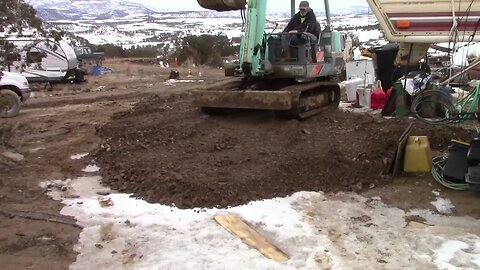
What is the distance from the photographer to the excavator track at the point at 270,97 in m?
9.28

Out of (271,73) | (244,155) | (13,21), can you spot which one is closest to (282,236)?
(244,155)

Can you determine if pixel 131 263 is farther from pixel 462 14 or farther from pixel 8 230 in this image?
pixel 462 14

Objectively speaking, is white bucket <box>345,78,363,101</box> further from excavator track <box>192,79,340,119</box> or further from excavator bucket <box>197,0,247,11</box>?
excavator bucket <box>197,0,247,11</box>

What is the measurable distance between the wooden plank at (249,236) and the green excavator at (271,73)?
3.55 metres

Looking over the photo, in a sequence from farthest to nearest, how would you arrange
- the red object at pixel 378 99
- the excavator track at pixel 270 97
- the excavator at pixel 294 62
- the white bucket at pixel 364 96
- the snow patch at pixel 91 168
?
the white bucket at pixel 364 96 < the red object at pixel 378 99 < the excavator track at pixel 270 97 < the snow patch at pixel 91 168 < the excavator at pixel 294 62

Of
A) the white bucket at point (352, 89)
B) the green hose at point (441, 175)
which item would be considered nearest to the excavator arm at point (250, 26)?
the green hose at point (441, 175)

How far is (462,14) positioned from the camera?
639cm

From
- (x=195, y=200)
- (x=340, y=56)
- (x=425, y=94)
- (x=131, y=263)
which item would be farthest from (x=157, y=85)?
(x=131, y=263)

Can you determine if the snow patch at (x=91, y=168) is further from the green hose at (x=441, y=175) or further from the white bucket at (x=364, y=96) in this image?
the white bucket at (x=364, y=96)

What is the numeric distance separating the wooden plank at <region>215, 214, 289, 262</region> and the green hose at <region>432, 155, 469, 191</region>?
2700 mm

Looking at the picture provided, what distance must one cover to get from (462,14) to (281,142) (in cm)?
316

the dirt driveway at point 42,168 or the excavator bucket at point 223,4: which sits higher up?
the excavator bucket at point 223,4

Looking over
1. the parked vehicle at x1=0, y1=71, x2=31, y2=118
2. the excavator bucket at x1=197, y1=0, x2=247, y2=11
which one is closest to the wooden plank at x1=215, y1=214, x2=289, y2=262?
the excavator bucket at x1=197, y1=0, x2=247, y2=11

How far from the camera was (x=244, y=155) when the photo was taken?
786 cm
